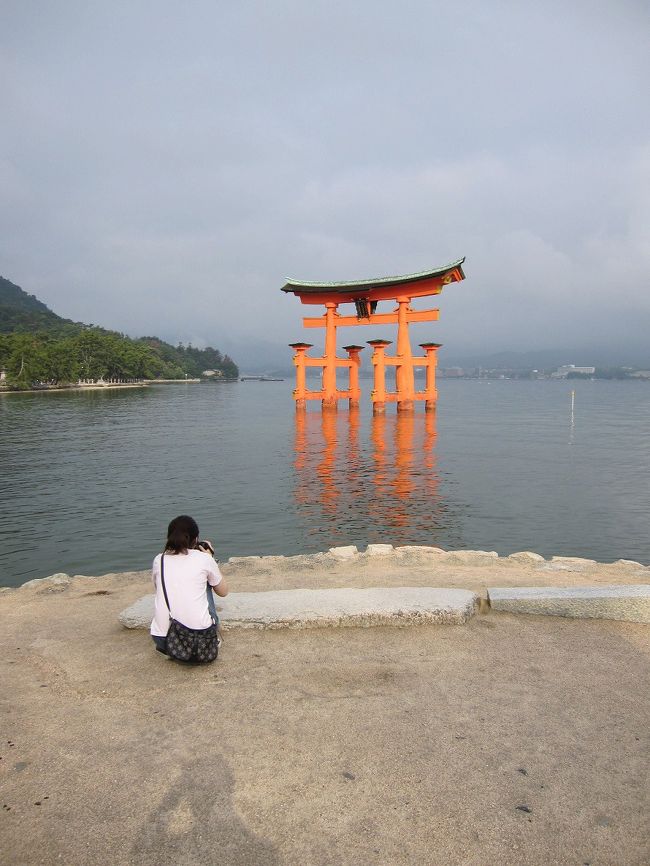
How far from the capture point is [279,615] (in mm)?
5012

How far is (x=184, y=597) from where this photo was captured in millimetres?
4188

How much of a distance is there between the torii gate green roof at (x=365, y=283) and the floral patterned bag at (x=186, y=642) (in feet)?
98.8

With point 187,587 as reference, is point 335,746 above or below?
below

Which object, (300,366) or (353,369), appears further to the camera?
(353,369)

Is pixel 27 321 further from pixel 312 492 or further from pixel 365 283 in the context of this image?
pixel 312 492

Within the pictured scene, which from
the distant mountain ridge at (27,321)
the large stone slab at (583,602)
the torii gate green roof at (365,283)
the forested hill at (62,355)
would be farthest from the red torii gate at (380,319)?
the distant mountain ridge at (27,321)

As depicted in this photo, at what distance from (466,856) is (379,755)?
2.51 feet

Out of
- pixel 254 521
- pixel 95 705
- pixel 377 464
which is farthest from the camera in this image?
pixel 377 464

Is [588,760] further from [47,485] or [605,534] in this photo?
[47,485]

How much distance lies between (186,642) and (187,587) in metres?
0.42

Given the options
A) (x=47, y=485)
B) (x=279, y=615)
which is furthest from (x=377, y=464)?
(x=279, y=615)

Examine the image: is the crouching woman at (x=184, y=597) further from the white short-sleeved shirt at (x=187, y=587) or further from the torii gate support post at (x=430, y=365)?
the torii gate support post at (x=430, y=365)

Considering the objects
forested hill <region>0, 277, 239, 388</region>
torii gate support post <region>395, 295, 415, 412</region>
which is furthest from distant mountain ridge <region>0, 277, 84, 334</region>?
torii gate support post <region>395, 295, 415, 412</region>

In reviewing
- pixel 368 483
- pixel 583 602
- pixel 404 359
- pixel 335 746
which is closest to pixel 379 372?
pixel 404 359
